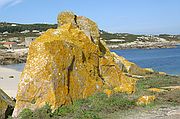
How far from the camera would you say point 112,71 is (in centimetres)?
1567

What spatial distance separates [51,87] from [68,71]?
3.85 feet

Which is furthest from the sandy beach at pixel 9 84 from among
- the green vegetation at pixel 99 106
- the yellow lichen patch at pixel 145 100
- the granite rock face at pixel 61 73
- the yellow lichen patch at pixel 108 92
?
the yellow lichen patch at pixel 145 100

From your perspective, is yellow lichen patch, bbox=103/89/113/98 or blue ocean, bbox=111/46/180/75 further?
blue ocean, bbox=111/46/180/75

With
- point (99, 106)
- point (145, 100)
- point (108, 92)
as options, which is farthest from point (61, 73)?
point (145, 100)

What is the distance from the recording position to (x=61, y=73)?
12203 mm

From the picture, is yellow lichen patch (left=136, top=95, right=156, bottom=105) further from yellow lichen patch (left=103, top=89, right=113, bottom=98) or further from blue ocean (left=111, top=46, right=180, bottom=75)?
blue ocean (left=111, top=46, right=180, bottom=75)


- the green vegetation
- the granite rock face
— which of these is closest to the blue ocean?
the granite rock face

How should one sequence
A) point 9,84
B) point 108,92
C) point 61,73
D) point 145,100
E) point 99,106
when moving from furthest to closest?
point 9,84 → point 108,92 → point 145,100 → point 61,73 → point 99,106

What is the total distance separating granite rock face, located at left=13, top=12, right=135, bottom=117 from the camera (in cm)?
1183

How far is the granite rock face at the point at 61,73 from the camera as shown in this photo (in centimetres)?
1183

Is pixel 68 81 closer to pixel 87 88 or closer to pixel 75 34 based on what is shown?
pixel 87 88

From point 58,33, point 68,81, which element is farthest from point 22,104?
point 58,33

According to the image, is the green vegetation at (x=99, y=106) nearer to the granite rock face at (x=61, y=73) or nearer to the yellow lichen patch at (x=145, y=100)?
the yellow lichen patch at (x=145, y=100)

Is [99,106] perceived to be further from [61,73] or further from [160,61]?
[160,61]
